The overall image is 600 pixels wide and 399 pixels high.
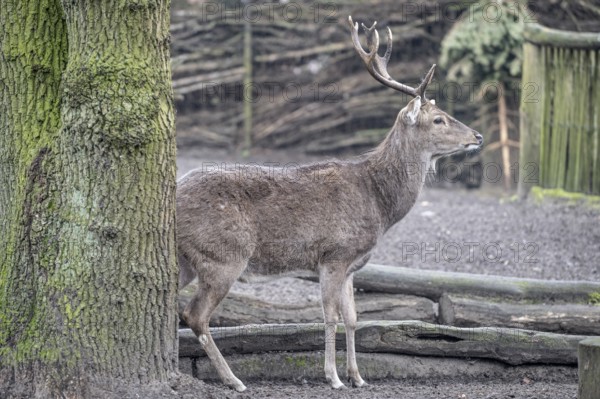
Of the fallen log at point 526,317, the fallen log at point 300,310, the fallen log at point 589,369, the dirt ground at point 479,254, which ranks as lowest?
the dirt ground at point 479,254

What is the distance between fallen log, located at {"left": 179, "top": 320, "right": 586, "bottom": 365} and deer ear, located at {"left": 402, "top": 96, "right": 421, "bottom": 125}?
1599mm

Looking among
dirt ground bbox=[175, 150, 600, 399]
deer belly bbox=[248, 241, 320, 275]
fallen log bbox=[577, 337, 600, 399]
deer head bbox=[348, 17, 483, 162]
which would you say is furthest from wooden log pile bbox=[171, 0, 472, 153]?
fallen log bbox=[577, 337, 600, 399]

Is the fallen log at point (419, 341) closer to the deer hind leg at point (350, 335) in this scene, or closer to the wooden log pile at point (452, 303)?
the deer hind leg at point (350, 335)

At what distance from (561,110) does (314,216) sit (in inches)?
221

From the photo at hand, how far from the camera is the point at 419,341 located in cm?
677

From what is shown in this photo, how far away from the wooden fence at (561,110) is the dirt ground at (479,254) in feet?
1.31

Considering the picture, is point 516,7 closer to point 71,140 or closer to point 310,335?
point 310,335

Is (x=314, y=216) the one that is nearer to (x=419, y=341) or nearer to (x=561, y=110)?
(x=419, y=341)

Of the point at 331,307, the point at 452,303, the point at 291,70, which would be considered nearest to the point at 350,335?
the point at 331,307

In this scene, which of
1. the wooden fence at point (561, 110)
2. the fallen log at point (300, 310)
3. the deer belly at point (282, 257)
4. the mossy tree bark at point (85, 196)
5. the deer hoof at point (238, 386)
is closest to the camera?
the mossy tree bark at point (85, 196)

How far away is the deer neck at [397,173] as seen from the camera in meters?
7.32

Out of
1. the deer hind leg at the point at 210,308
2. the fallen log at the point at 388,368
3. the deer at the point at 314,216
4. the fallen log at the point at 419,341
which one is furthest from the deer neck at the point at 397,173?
the deer hind leg at the point at 210,308

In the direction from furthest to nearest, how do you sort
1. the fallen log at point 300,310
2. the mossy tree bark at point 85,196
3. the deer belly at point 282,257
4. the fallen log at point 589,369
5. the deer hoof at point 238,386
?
1. the fallen log at point 300,310
2. the deer belly at point 282,257
3. the deer hoof at point 238,386
4. the mossy tree bark at point 85,196
5. the fallen log at point 589,369

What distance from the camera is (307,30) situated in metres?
15.7
